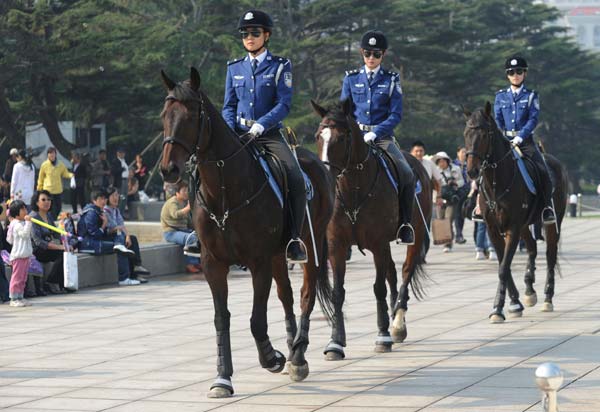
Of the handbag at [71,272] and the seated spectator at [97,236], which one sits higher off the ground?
the seated spectator at [97,236]

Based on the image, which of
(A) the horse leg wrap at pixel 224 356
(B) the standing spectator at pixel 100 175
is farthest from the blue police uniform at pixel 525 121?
(B) the standing spectator at pixel 100 175

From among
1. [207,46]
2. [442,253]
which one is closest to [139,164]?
[207,46]

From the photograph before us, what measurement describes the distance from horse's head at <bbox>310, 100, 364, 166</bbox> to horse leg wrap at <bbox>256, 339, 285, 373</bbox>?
2.19 m

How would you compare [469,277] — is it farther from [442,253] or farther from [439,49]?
[439,49]

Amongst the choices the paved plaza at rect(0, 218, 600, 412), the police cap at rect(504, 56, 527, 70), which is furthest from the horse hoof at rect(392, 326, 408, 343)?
the police cap at rect(504, 56, 527, 70)

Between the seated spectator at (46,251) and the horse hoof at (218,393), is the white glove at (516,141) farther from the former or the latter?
the horse hoof at (218,393)

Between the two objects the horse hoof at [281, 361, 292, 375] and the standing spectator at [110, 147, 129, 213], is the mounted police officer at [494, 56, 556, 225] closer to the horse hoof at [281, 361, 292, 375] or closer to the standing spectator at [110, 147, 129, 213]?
the horse hoof at [281, 361, 292, 375]

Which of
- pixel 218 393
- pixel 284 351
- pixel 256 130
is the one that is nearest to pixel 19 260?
pixel 284 351

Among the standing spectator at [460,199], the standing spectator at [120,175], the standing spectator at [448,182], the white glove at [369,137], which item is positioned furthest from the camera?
the standing spectator at [120,175]

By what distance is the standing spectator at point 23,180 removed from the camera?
28812 mm

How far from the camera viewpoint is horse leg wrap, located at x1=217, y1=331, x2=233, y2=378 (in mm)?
10180

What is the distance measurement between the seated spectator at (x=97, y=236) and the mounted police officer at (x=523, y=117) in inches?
242

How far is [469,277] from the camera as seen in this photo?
20.8m

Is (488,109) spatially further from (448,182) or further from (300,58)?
(300,58)
